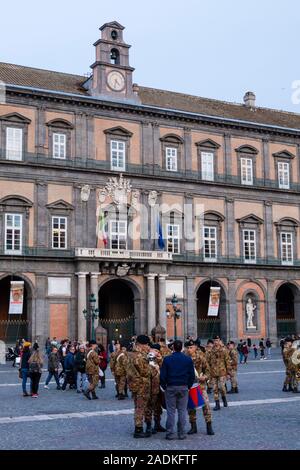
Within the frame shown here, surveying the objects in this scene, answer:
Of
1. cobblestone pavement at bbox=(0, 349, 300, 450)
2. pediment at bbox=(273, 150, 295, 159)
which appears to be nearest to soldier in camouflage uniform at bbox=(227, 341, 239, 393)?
cobblestone pavement at bbox=(0, 349, 300, 450)

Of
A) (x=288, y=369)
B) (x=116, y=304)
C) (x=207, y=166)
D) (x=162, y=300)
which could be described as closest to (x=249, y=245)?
(x=207, y=166)

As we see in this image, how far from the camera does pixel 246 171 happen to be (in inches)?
2024

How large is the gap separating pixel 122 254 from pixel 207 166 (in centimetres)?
1046

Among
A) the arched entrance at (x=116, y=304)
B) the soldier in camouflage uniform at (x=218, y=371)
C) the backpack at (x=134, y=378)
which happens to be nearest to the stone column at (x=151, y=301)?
the arched entrance at (x=116, y=304)

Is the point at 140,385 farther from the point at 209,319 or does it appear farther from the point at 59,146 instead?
the point at 209,319

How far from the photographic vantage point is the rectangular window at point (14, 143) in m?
42.8

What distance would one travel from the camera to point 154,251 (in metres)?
45.3

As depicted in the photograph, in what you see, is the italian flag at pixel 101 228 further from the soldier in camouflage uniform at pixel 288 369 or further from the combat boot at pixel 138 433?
the combat boot at pixel 138 433

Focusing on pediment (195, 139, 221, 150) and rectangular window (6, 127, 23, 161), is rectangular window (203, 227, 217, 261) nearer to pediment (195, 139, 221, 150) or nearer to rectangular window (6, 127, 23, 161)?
pediment (195, 139, 221, 150)

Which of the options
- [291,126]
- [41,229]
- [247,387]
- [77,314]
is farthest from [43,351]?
[291,126]

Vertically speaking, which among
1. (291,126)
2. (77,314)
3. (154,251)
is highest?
(291,126)

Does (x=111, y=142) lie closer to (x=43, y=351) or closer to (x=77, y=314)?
(x=77, y=314)

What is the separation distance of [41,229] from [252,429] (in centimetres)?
3173

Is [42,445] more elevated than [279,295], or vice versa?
[279,295]
